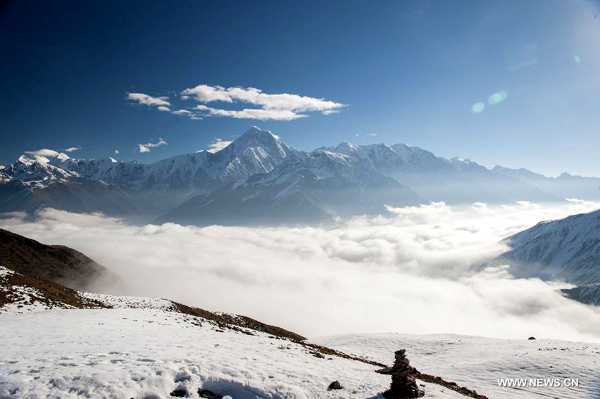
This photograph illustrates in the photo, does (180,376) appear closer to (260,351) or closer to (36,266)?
(260,351)

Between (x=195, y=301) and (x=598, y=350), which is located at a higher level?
(x=598, y=350)

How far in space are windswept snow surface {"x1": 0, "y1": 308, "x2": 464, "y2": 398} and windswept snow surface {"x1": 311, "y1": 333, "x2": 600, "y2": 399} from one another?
44.3ft

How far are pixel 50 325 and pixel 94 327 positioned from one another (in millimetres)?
3477

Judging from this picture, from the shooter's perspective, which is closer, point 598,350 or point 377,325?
point 598,350

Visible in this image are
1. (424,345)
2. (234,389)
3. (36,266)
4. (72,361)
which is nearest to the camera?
(234,389)

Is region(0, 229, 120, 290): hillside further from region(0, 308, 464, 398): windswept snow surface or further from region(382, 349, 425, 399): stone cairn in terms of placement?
region(382, 349, 425, 399): stone cairn

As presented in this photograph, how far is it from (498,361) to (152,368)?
33446mm

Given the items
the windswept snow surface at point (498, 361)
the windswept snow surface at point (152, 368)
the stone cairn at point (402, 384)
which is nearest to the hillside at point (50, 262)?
the windswept snow surface at point (152, 368)

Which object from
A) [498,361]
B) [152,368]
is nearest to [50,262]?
[152,368]

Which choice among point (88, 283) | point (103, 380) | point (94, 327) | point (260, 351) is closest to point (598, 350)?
point (260, 351)

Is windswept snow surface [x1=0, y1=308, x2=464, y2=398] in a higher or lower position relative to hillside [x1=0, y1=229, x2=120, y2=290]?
higher

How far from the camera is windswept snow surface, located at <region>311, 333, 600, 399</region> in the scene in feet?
84.3

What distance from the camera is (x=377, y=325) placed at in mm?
178125

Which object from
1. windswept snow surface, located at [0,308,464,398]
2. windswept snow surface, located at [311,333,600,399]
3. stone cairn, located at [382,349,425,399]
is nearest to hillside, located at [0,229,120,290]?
windswept snow surface, located at [0,308,464,398]
